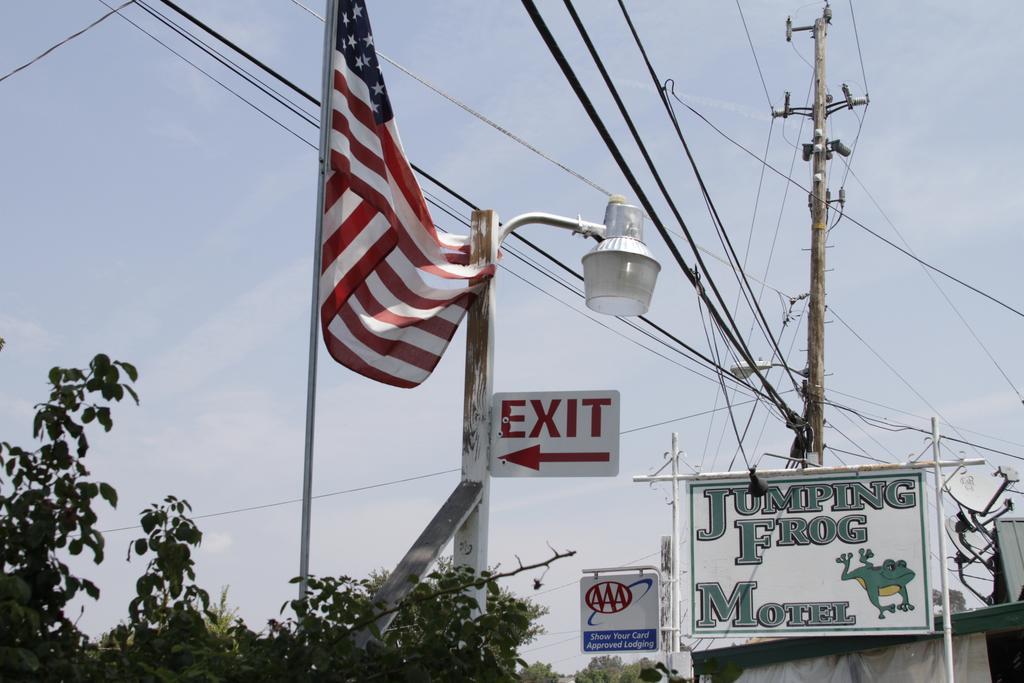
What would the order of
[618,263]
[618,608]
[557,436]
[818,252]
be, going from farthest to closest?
1. [818,252]
2. [618,608]
3. [618,263]
4. [557,436]

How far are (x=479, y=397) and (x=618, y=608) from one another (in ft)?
19.9

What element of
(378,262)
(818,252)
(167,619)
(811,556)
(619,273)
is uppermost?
(818,252)

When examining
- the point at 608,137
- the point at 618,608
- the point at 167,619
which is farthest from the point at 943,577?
the point at 167,619

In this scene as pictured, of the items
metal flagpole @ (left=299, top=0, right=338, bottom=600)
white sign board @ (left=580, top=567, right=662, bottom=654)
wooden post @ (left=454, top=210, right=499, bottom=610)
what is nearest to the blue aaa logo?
white sign board @ (left=580, top=567, right=662, bottom=654)

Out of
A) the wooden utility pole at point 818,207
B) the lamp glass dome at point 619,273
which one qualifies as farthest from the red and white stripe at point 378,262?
the wooden utility pole at point 818,207

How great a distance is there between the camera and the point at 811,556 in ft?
51.8

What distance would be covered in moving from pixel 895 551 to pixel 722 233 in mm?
5563

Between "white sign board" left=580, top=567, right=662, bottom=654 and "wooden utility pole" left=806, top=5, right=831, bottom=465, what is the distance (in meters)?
7.58

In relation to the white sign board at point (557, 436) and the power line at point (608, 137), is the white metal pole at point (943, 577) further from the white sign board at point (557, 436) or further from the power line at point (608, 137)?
the white sign board at point (557, 436)

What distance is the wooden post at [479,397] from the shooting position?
6.26 metres

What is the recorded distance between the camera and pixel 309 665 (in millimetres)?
4211

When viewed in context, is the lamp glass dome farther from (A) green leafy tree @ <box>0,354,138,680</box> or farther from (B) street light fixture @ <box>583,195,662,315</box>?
(A) green leafy tree @ <box>0,354,138,680</box>

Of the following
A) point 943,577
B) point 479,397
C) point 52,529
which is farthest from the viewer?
point 943,577

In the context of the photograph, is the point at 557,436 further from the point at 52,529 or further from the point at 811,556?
the point at 811,556
